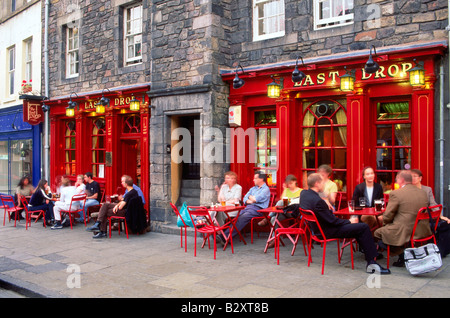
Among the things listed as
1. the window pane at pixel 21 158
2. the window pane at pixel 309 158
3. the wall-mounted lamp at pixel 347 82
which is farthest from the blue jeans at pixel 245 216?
the window pane at pixel 21 158

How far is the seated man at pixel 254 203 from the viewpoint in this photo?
27.5 feet

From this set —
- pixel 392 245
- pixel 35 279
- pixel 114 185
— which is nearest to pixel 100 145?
pixel 114 185

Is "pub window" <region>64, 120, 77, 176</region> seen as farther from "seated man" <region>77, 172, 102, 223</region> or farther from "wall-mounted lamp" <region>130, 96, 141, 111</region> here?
"wall-mounted lamp" <region>130, 96, 141, 111</region>

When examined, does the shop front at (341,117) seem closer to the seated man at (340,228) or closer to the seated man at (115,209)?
the seated man at (340,228)

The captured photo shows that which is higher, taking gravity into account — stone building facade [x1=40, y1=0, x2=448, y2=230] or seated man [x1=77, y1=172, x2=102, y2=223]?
stone building facade [x1=40, y1=0, x2=448, y2=230]

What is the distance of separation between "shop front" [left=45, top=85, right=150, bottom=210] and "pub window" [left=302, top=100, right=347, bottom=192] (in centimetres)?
427

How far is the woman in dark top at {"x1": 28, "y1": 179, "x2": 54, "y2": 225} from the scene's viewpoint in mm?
11430

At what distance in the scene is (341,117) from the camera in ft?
28.9

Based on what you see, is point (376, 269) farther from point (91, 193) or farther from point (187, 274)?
point (91, 193)

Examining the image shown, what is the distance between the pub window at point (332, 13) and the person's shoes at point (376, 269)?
4.78 meters

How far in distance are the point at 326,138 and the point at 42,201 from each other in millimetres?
7385

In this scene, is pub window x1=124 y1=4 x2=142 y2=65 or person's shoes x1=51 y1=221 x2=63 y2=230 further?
pub window x1=124 y1=4 x2=142 y2=65

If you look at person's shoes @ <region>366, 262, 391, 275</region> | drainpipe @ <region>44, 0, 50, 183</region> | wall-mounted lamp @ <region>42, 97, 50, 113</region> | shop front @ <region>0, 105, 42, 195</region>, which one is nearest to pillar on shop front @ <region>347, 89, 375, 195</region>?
person's shoes @ <region>366, 262, 391, 275</region>
